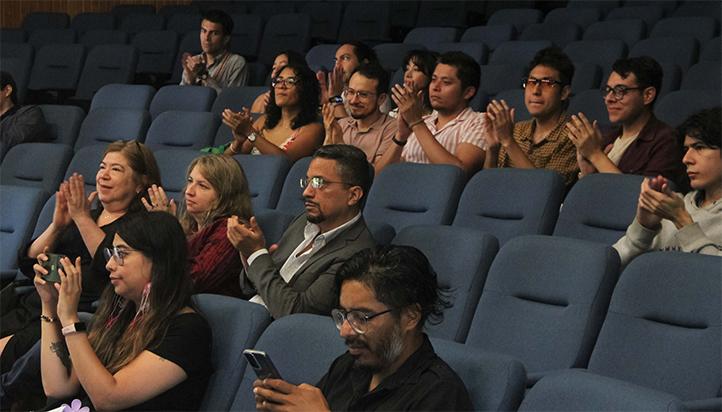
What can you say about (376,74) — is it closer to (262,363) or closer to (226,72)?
(226,72)

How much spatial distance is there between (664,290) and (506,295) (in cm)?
40

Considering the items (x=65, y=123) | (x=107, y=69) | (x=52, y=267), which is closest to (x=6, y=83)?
(x=65, y=123)

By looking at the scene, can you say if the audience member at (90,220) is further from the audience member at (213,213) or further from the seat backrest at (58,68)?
the seat backrest at (58,68)

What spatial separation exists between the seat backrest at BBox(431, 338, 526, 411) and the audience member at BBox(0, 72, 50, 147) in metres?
3.51

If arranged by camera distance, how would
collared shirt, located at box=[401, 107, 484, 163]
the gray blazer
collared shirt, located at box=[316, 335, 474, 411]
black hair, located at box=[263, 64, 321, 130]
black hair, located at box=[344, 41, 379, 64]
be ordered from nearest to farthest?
collared shirt, located at box=[316, 335, 474, 411], the gray blazer, collared shirt, located at box=[401, 107, 484, 163], black hair, located at box=[263, 64, 321, 130], black hair, located at box=[344, 41, 379, 64]

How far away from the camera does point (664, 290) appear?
168cm

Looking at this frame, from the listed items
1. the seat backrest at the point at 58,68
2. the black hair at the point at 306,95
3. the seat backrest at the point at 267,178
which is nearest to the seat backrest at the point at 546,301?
the seat backrest at the point at 267,178

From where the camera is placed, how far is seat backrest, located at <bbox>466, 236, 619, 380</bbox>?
178cm

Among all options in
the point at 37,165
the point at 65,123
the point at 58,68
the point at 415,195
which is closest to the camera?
the point at 415,195

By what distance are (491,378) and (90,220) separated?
5.42 ft

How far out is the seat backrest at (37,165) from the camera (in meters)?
3.48

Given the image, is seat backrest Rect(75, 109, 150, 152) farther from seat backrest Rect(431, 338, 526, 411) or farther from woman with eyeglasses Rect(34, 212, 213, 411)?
seat backrest Rect(431, 338, 526, 411)

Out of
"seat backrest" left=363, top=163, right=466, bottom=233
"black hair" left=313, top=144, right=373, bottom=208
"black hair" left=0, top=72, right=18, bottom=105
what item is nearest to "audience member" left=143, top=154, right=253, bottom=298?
"black hair" left=313, top=144, right=373, bottom=208

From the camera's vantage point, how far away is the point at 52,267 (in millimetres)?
1699
